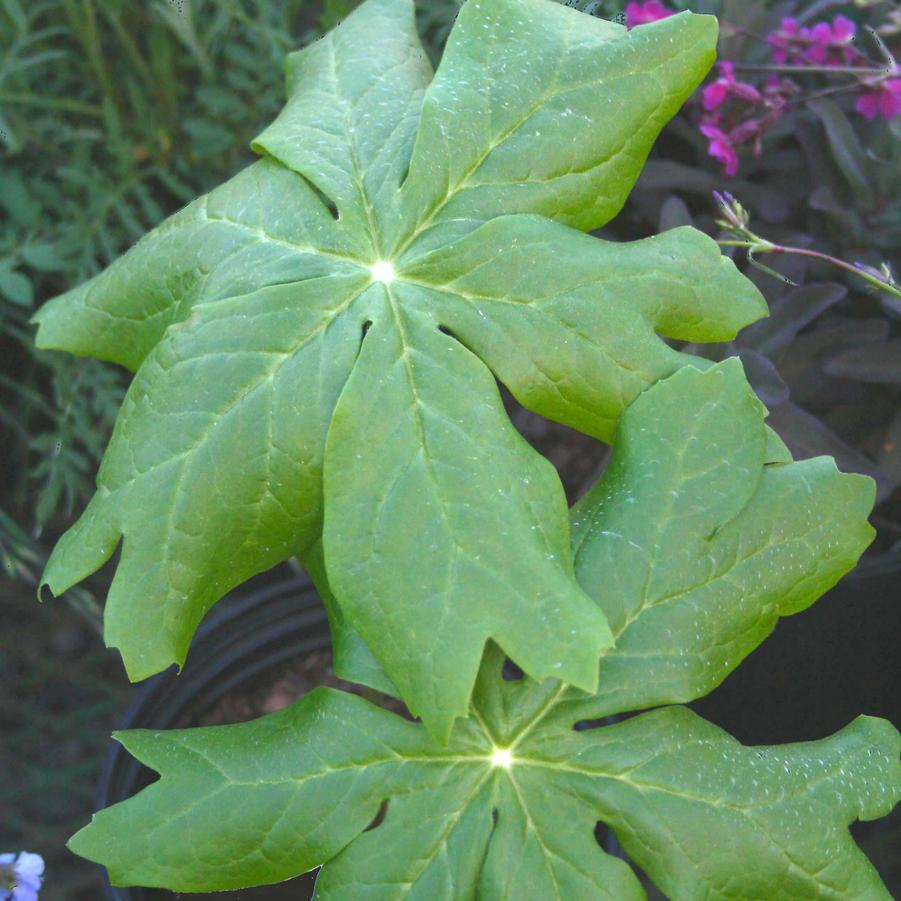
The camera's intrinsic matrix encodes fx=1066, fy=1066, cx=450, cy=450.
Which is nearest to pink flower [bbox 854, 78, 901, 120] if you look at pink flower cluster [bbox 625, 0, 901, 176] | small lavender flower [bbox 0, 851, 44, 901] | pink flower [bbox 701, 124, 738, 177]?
pink flower cluster [bbox 625, 0, 901, 176]

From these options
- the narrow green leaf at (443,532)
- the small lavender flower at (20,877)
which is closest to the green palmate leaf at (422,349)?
the narrow green leaf at (443,532)

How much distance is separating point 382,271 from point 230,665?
18.2 inches

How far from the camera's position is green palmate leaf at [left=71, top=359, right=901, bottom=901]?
606 mm

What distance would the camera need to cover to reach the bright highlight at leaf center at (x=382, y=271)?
626 millimetres

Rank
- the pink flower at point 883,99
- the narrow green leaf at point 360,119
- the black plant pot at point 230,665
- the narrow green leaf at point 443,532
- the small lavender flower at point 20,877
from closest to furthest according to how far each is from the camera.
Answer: the narrow green leaf at point 443,532
the narrow green leaf at point 360,119
the small lavender flower at point 20,877
the black plant pot at point 230,665
the pink flower at point 883,99

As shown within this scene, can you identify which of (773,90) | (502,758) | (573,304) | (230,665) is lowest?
(230,665)

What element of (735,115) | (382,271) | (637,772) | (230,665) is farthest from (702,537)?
(735,115)

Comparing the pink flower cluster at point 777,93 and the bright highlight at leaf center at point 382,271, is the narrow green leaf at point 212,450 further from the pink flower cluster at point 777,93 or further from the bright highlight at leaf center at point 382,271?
the pink flower cluster at point 777,93

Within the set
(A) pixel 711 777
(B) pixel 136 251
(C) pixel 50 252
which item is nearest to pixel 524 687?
(A) pixel 711 777

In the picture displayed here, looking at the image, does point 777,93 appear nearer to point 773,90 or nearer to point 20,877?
point 773,90

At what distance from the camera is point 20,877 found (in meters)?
0.77

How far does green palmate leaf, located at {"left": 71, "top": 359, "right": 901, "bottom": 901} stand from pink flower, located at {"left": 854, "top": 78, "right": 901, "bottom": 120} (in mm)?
504

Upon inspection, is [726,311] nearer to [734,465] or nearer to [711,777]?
[734,465]

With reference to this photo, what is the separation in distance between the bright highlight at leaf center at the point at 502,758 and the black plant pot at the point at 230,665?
345 millimetres
